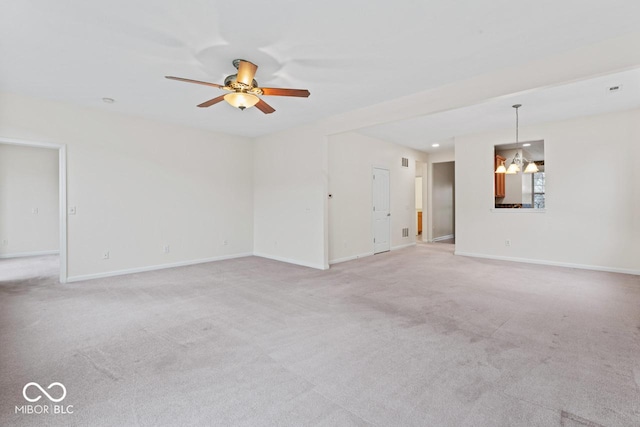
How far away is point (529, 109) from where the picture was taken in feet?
16.0

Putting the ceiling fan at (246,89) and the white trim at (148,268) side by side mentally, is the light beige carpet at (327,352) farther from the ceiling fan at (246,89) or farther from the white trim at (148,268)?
the ceiling fan at (246,89)

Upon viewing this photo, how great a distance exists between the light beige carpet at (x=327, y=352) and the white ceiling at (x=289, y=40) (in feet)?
8.77

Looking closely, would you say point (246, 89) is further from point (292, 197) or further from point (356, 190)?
point (356, 190)

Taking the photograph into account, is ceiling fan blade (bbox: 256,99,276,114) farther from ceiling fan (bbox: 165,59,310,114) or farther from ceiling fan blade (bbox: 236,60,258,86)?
ceiling fan blade (bbox: 236,60,258,86)

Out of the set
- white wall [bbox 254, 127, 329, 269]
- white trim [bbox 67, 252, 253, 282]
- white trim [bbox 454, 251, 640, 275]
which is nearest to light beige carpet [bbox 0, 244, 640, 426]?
white trim [bbox 67, 252, 253, 282]

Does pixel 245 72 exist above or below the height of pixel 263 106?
above

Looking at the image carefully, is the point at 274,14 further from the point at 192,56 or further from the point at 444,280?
the point at 444,280

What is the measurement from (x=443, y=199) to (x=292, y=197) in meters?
5.58

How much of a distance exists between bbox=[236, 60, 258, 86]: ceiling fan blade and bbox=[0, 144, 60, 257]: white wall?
22.2ft

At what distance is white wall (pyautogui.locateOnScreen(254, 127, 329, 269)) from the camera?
556 centimetres

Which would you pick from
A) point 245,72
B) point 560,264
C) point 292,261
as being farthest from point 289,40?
point 560,264

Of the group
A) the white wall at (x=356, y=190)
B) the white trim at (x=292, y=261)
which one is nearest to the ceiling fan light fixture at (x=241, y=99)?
the white wall at (x=356, y=190)

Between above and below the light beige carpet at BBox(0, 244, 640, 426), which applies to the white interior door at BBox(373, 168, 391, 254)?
above

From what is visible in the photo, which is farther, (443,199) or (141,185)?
(443,199)
